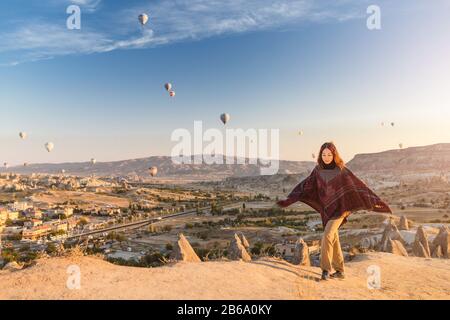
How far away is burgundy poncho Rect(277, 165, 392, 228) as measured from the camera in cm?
895

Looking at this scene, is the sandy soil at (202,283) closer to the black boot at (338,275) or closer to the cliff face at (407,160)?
the black boot at (338,275)

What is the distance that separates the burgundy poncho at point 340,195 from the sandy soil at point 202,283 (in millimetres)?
1653

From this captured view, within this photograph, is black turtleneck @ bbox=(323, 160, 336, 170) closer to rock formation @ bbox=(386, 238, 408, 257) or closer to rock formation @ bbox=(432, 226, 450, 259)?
rock formation @ bbox=(386, 238, 408, 257)

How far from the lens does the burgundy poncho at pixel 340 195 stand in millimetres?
8945

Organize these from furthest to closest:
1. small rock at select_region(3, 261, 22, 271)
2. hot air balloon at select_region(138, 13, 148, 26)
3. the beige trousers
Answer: hot air balloon at select_region(138, 13, 148, 26) < small rock at select_region(3, 261, 22, 271) < the beige trousers

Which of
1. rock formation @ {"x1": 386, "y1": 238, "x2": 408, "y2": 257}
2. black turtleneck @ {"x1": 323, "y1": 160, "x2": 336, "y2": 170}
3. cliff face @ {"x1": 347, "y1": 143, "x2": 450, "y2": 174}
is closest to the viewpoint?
black turtleneck @ {"x1": 323, "y1": 160, "x2": 336, "y2": 170}

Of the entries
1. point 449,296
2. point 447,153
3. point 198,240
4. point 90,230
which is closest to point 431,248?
point 449,296

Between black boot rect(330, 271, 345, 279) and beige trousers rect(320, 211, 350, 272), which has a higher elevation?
beige trousers rect(320, 211, 350, 272)

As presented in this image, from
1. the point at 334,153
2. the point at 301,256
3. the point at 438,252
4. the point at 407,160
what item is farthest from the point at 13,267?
the point at 407,160

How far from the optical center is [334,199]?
9070 millimetres

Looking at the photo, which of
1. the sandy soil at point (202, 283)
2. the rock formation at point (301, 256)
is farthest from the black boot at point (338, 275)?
the rock formation at point (301, 256)

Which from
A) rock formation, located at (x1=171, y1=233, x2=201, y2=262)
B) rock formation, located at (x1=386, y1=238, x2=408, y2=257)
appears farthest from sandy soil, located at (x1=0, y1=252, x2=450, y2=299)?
rock formation, located at (x1=386, y1=238, x2=408, y2=257)
